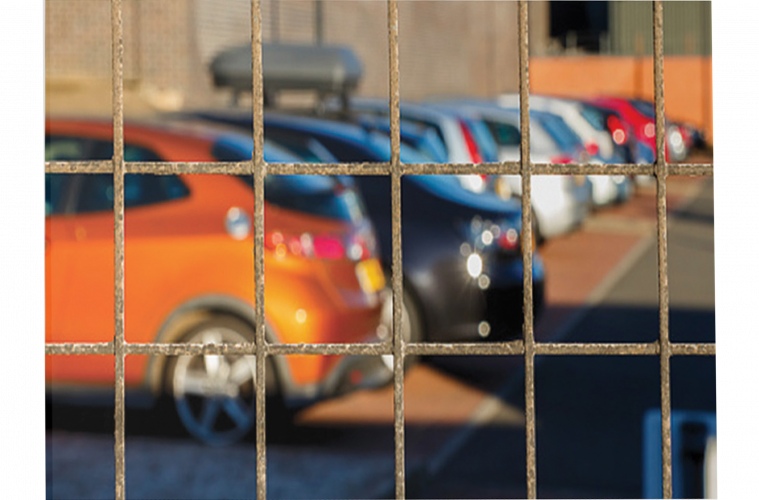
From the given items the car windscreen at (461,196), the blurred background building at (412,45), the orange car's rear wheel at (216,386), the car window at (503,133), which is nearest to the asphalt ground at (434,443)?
the orange car's rear wheel at (216,386)

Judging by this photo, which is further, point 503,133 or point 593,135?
point 593,135

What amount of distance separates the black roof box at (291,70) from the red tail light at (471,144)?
20.0 ft

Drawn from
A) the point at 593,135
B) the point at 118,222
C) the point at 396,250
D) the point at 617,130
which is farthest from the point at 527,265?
the point at 617,130

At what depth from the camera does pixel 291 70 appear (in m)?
16.6

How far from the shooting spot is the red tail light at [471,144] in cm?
1001

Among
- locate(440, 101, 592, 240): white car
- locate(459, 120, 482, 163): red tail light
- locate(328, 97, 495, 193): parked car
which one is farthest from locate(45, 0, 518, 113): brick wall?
locate(459, 120, 482, 163): red tail light

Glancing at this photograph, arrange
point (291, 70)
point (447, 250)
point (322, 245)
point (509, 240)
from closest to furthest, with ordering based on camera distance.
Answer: point (322, 245)
point (447, 250)
point (509, 240)
point (291, 70)

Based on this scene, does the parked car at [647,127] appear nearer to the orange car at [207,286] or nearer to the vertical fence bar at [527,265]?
the orange car at [207,286]

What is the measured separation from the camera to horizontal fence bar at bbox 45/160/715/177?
2.51m

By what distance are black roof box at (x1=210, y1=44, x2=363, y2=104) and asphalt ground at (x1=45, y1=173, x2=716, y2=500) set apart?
8.55m

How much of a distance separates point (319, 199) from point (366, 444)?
1191mm

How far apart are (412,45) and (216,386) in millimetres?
20697

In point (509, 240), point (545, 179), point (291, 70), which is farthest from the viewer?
point (291, 70)

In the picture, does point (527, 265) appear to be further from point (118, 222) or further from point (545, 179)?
point (545, 179)
